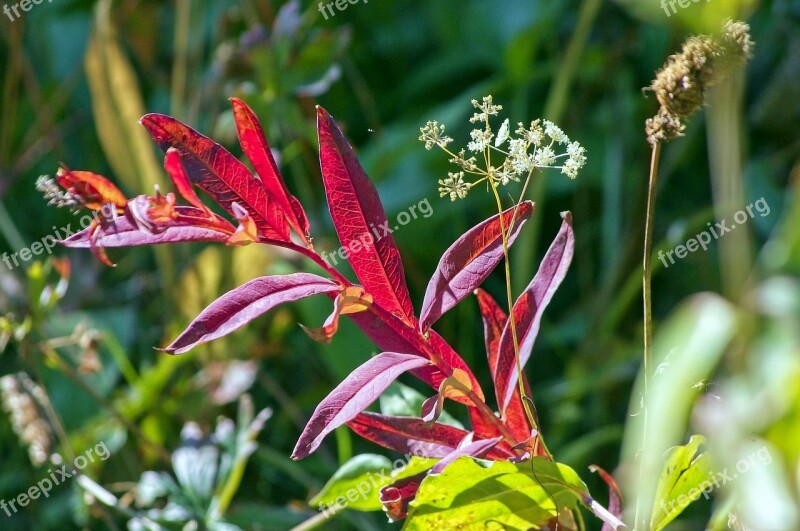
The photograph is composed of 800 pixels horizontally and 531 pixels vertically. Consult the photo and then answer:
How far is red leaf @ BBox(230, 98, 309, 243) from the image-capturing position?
1.57 ft

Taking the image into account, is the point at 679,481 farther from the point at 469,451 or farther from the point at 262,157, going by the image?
the point at 262,157

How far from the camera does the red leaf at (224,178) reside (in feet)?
1.55

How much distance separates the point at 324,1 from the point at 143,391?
30.5 inches

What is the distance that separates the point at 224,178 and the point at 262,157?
0.02 metres

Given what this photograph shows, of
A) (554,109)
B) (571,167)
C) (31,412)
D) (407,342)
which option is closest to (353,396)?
(407,342)

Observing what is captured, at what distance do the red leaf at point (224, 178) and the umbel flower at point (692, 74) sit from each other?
202 millimetres

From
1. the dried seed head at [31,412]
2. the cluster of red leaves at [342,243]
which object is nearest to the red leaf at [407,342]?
the cluster of red leaves at [342,243]

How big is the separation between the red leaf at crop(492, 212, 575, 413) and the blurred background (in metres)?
0.36

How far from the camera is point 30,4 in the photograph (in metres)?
1.69

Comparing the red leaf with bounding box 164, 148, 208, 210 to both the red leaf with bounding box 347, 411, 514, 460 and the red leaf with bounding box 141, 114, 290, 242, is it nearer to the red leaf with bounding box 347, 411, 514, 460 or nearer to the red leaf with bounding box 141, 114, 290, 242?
the red leaf with bounding box 141, 114, 290, 242

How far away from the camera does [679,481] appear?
491 mm

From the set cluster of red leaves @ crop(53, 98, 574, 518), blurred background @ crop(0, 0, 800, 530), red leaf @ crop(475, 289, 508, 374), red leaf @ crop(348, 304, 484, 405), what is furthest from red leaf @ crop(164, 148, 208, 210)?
blurred background @ crop(0, 0, 800, 530)

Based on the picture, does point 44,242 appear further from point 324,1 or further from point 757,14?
point 757,14

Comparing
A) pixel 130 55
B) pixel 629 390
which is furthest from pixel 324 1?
pixel 629 390
